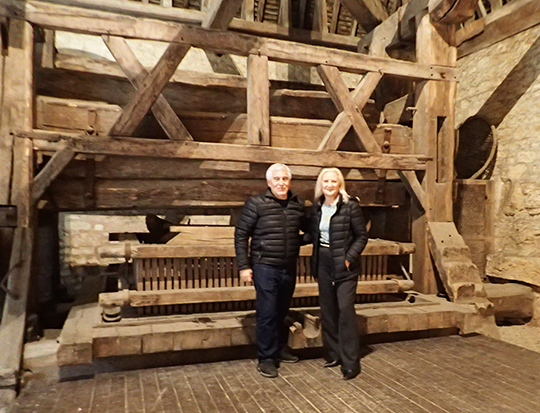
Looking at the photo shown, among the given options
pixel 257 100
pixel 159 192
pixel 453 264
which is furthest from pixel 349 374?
pixel 257 100

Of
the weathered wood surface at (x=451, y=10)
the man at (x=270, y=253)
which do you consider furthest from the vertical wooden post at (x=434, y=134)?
the man at (x=270, y=253)

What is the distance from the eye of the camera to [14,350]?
3.39m

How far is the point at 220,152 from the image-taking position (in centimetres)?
447

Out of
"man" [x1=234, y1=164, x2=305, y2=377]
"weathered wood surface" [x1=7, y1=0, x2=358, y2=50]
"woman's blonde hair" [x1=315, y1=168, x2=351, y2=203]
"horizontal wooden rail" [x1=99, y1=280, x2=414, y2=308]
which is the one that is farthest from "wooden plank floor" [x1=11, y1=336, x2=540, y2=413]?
"weathered wood surface" [x1=7, y1=0, x2=358, y2=50]

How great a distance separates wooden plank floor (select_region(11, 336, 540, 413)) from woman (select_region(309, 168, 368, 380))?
0.76 ft

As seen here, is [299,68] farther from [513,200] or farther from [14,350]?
[14,350]

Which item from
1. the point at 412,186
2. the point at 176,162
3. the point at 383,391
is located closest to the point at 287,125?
the point at 176,162

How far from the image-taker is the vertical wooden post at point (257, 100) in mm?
4586

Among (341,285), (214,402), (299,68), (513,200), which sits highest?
(299,68)

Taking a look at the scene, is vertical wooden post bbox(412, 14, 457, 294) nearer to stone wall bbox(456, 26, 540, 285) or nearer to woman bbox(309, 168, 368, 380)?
stone wall bbox(456, 26, 540, 285)

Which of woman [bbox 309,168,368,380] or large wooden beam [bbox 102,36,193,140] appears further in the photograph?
large wooden beam [bbox 102,36,193,140]

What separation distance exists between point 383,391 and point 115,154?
10.4 ft

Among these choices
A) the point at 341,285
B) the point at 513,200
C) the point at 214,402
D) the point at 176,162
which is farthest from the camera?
the point at 513,200

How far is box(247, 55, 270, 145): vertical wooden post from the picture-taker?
459 centimetres
